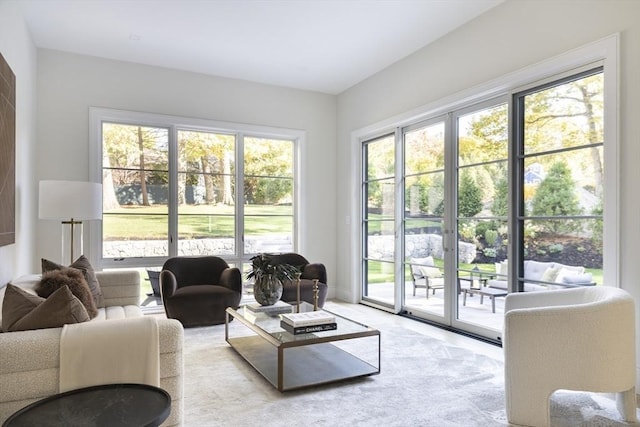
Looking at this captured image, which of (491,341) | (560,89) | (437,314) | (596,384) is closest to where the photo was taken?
(596,384)

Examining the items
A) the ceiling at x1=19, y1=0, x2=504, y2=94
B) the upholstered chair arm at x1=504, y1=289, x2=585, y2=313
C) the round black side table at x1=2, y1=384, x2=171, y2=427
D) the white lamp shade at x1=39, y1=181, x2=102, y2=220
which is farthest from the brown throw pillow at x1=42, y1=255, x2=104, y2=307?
the upholstered chair arm at x1=504, y1=289, x2=585, y2=313

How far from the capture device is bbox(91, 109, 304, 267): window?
520 centimetres

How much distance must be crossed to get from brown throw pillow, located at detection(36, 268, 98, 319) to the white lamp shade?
3.69ft

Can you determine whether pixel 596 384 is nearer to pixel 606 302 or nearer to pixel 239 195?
pixel 606 302

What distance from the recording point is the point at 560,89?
11.3ft

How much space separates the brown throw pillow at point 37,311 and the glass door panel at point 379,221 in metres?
3.92

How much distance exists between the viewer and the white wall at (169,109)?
482 centimetres

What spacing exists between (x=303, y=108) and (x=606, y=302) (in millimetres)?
4824

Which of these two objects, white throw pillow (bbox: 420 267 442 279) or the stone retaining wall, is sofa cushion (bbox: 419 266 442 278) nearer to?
white throw pillow (bbox: 420 267 442 279)

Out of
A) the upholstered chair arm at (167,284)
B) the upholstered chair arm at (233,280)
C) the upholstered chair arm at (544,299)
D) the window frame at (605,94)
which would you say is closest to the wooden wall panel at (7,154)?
the upholstered chair arm at (167,284)

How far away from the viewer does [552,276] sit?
348 cm

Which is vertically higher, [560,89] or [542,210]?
[560,89]

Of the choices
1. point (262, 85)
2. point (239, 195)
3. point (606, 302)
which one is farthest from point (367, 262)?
point (606, 302)

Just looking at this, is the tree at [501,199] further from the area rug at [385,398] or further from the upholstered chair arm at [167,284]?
the upholstered chair arm at [167,284]
